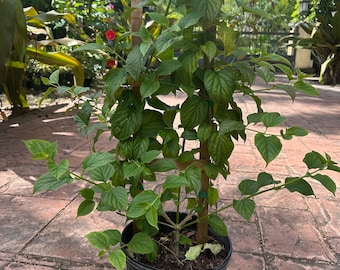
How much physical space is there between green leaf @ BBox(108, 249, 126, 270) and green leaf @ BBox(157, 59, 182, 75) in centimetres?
38

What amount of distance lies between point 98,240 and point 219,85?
414 mm

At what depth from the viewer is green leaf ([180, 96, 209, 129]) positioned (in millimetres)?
812

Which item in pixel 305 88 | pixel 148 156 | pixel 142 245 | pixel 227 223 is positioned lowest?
pixel 227 223

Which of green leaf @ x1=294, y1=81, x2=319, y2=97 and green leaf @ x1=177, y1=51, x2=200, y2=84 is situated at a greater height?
green leaf @ x1=177, y1=51, x2=200, y2=84

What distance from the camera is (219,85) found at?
75 centimetres

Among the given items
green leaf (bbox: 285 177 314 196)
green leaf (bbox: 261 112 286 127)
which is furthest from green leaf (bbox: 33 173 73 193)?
green leaf (bbox: 285 177 314 196)

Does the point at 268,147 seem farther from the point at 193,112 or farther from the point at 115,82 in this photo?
the point at 115,82

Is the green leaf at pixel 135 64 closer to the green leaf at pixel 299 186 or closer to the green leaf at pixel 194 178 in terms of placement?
the green leaf at pixel 194 178

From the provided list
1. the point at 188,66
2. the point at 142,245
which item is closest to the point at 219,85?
the point at 188,66

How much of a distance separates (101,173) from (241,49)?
1.41 feet

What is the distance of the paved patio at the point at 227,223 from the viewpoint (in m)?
1.14

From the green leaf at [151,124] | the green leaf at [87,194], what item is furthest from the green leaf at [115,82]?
the green leaf at [87,194]

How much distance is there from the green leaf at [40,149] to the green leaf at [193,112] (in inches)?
11.4

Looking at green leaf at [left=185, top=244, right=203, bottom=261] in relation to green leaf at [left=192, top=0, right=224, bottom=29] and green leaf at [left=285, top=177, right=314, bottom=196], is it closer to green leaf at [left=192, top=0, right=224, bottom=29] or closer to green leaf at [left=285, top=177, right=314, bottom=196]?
green leaf at [left=285, top=177, right=314, bottom=196]
